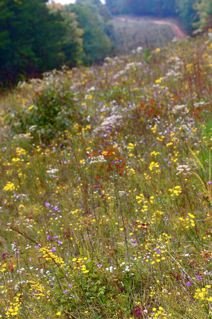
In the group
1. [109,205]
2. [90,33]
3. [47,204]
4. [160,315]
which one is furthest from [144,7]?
[160,315]

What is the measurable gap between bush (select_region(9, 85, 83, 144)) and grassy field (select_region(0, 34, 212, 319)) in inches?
0.7

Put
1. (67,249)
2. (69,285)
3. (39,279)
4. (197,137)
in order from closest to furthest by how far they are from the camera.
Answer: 1. (69,285)
2. (39,279)
3. (67,249)
4. (197,137)

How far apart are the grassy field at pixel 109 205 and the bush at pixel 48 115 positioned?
0.02m

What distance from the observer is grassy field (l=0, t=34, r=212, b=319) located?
2.74 m

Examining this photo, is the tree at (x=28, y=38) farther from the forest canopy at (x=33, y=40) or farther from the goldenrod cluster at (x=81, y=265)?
the goldenrod cluster at (x=81, y=265)

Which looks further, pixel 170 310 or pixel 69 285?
pixel 69 285

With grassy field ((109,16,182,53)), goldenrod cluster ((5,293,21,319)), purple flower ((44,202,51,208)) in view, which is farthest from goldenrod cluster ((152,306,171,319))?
grassy field ((109,16,182,53))

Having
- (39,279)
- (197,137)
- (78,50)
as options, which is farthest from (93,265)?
(78,50)

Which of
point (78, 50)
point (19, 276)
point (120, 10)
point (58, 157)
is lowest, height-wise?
point (19, 276)

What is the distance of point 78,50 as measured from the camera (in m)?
26.7

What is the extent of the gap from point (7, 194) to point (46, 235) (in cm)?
148

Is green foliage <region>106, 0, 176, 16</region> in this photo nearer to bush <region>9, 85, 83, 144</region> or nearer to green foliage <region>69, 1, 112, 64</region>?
green foliage <region>69, 1, 112, 64</region>

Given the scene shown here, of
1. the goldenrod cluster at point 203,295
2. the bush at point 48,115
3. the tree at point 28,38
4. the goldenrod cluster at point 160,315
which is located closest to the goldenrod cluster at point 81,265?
the goldenrod cluster at point 160,315

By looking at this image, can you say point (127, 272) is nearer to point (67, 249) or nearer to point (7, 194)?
point (67, 249)
